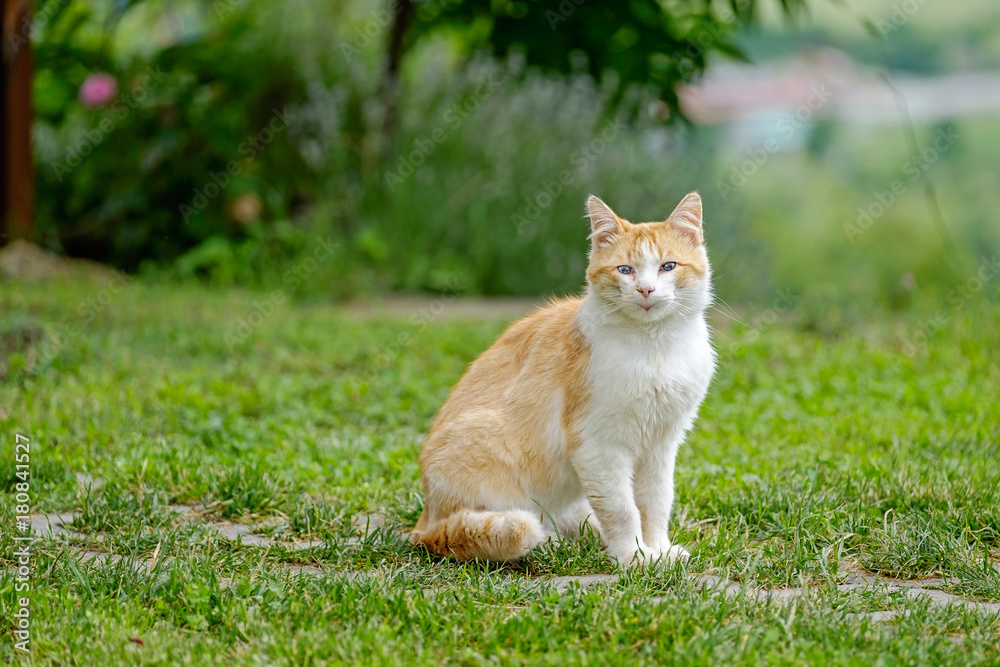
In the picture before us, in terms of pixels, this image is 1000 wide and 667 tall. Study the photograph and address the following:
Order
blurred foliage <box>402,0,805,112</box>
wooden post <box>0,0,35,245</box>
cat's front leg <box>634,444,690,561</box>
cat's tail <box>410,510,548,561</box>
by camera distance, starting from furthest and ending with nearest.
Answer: wooden post <box>0,0,35,245</box> < blurred foliage <box>402,0,805,112</box> < cat's front leg <box>634,444,690,561</box> < cat's tail <box>410,510,548,561</box>

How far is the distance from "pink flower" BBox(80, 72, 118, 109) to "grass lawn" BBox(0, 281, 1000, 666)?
115 inches

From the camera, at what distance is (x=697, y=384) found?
299cm

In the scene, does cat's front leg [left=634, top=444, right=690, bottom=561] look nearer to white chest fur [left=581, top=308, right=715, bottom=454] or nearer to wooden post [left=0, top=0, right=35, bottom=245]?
white chest fur [left=581, top=308, right=715, bottom=454]

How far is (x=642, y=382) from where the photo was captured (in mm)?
2902

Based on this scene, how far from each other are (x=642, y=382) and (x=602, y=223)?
535 millimetres

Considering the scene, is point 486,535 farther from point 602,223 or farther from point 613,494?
point 602,223

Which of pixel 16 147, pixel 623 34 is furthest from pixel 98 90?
pixel 623 34

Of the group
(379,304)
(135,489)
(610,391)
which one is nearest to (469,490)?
(610,391)

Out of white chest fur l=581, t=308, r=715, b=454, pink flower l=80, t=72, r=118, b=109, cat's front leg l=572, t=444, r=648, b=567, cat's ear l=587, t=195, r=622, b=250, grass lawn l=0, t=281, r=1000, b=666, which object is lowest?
grass lawn l=0, t=281, r=1000, b=666

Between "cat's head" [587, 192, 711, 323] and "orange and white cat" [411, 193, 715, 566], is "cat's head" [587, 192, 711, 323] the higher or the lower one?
the higher one

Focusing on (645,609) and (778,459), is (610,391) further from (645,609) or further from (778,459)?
(778,459)

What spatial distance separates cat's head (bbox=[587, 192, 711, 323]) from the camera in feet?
9.59

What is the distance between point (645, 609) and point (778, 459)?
1.73 meters

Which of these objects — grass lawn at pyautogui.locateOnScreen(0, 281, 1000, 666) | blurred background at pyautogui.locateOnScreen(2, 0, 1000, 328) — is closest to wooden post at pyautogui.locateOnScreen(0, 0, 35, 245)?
blurred background at pyautogui.locateOnScreen(2, 0, 1000, 328)
